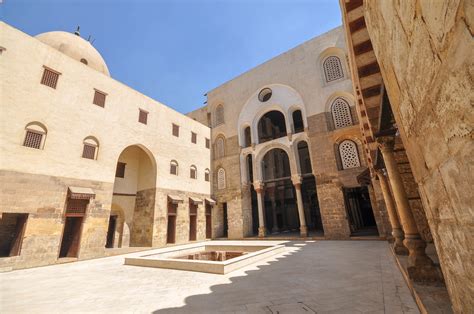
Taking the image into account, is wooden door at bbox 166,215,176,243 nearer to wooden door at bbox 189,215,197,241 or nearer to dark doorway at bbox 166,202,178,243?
dark doorway at bbox 166,202,178,243

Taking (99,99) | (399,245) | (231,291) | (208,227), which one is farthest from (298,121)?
(231,291)

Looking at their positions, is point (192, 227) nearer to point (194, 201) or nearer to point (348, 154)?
point (194, 201)

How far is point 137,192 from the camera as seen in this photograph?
14.1m

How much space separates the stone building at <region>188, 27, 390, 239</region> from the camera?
1247 centimetres

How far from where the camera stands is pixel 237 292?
3932 millimetres

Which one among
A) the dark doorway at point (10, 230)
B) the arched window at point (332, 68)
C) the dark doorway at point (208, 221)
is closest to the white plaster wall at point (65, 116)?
the dark doorway at point (10, 230)

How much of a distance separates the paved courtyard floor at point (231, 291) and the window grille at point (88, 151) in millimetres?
5541

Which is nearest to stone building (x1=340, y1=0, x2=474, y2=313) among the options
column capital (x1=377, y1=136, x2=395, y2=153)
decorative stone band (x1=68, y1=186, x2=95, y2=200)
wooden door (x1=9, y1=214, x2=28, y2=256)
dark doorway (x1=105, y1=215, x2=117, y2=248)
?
column capital (x1=377, y1=136, x2=395, y2=153)

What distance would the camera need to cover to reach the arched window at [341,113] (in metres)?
12.9

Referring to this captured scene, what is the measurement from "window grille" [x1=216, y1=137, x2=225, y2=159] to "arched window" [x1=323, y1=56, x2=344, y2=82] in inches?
374

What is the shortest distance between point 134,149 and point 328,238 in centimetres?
1368

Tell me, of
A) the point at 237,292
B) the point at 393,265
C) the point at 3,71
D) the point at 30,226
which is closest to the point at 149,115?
the point at 3,71

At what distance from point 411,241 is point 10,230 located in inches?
543

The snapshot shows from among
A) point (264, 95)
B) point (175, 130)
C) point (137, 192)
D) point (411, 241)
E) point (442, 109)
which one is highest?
point (264, 95)
